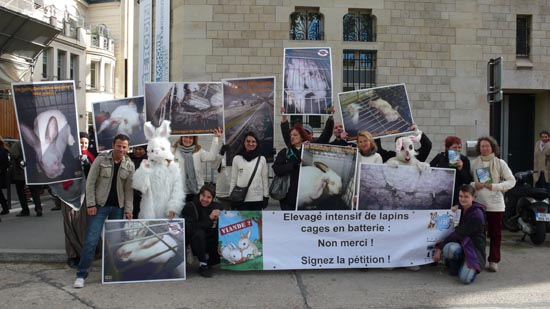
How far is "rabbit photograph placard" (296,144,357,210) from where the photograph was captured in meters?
6.55

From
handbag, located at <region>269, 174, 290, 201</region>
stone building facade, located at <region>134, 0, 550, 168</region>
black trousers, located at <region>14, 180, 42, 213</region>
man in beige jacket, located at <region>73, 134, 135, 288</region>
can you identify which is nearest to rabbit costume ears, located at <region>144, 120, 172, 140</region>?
man in beige jacket, located at <region>73, 134, 135, 288</region>

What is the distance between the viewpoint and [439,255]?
6156 mm

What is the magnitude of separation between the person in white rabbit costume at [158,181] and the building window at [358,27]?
8750mm

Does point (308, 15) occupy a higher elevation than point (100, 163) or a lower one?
higher

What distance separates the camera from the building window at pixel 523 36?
13852mm

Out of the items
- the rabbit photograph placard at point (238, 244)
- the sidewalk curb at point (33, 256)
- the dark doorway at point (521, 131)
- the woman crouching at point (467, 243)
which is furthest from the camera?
the dark doorway at point (521, 131)

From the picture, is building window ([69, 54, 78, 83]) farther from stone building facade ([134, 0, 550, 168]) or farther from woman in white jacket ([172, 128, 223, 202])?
woman in white jacket ([172, 128, 223, 202])

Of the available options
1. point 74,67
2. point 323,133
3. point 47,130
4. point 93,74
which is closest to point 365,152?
point 323,133

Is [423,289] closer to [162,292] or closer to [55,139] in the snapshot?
[162,292]

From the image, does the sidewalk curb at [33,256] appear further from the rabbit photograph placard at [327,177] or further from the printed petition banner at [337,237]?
the rabbit photograph placard at [327,177]

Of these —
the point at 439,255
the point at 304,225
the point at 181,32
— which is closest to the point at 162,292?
the point at 304,225

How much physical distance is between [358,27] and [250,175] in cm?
836

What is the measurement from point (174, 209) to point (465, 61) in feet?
34.0

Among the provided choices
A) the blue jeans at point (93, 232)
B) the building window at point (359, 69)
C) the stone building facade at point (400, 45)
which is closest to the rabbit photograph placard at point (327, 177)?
the blue jeans at point (93, 232)
